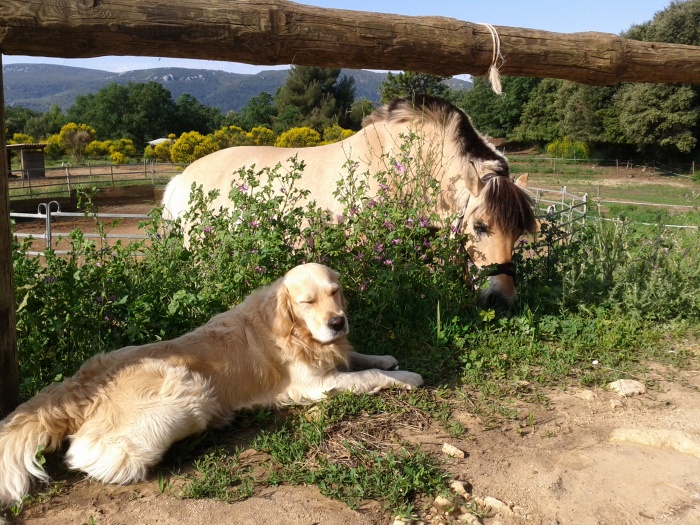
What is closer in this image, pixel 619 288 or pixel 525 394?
pixel 525 394

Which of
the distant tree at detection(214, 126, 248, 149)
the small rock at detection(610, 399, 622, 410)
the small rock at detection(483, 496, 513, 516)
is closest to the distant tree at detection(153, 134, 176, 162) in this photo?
the distant tree at detection(214, 126, 248, 149)

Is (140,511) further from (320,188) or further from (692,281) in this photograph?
(692,281)

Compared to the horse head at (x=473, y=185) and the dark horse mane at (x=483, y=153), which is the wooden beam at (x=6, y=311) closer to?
the horse head at (x=473, y=185)

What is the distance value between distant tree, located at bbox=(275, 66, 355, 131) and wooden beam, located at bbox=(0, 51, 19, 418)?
52500 millimetres

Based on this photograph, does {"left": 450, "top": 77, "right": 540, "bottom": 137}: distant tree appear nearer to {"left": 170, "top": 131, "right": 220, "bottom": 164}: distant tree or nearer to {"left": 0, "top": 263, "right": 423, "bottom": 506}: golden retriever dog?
{"left": 170, "top": 131, "right": 220, "bottom": 164}: distant tree

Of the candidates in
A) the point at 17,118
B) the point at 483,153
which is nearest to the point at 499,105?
the point at 17,118

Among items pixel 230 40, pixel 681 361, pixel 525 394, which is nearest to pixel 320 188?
pixel 230 40

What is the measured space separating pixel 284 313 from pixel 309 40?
1.96 metres

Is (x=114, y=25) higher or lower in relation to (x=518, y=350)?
higher

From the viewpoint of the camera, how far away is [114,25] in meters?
3.79

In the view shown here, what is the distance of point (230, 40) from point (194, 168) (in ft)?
12.6

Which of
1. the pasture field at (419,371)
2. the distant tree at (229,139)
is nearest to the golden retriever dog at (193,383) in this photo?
the pasture field at (419,371)

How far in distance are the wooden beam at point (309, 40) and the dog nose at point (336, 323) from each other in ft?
6.25

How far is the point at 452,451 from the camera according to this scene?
384 cm
